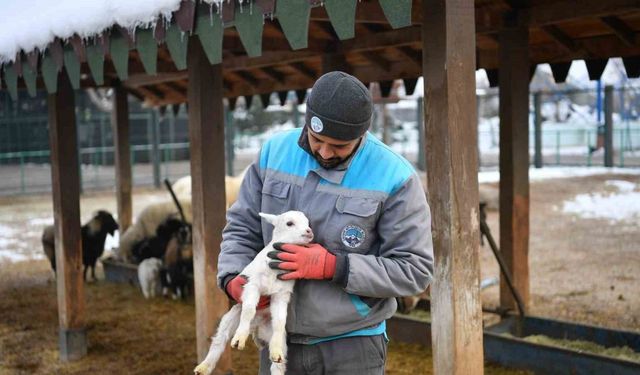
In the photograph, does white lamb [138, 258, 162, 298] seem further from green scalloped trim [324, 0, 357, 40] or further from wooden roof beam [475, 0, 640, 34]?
green scalloped trim [324, 0, 357, 40]

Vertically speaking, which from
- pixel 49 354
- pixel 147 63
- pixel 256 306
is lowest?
pixel 49 354

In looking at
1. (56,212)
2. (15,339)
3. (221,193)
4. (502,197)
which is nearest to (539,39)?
(502,197)

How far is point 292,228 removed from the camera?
269 centimetres

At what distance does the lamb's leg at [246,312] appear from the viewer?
9.16 ft

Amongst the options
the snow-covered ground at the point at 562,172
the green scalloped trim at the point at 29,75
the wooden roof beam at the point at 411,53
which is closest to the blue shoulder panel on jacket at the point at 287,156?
the green scalloped trim at the point at 29,75

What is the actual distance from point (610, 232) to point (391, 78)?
6.21 m

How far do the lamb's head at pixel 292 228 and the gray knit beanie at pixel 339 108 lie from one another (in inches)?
11.4

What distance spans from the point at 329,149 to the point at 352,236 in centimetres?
30

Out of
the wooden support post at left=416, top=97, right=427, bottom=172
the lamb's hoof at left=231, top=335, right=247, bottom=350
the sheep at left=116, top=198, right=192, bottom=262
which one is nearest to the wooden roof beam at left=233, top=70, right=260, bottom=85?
the sheep at left=116, top=198, right=192, bottom=262

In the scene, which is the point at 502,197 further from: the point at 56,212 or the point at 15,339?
the point at 15,339

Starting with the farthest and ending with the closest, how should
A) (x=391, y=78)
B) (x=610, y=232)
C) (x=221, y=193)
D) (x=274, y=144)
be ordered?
(x=610, y=232), (x=391, y=78), (x=221, y=193), (x=274, y=144)

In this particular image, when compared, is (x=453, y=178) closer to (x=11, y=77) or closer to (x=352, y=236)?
(x=352, y=236)

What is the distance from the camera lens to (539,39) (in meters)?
7.25

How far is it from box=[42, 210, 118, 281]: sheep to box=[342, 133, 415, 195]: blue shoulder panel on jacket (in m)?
7.97
